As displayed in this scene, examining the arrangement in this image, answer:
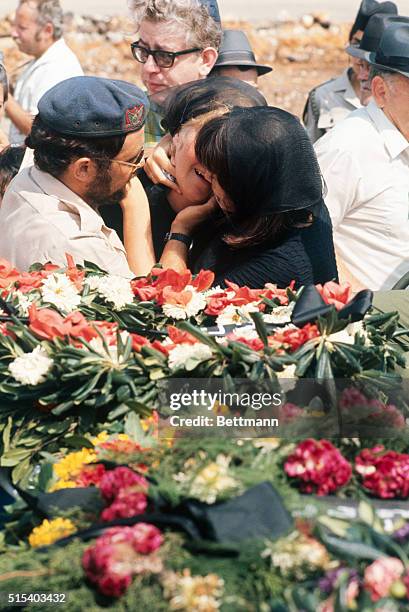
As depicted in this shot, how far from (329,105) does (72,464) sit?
4.38 m

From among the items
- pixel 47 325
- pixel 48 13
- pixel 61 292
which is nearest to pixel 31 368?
pixel 47 325

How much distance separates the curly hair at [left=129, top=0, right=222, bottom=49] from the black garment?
134cm

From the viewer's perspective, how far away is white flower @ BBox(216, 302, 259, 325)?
2.17 m

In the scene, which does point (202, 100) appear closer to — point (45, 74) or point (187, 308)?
point (187, 308)

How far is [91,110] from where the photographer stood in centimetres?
265

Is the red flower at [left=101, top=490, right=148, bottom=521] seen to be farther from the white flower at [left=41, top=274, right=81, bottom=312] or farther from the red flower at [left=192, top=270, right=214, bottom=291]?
the red flower at [left=192, top=270, right=214, bottom=291]

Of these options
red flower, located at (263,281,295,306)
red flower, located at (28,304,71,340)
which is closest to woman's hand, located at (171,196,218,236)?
red flower, located at (263,281,295,306)

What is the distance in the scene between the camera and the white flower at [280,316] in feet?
6.95

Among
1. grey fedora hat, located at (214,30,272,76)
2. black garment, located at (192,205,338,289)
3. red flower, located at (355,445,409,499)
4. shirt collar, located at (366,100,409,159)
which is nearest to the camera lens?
red flower, located at (355,445,409,499)

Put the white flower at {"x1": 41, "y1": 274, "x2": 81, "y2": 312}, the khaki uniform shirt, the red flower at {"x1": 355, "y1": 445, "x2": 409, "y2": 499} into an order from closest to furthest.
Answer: the red flower at {"x1": 355, "y1": 445, "x2": 409, "y2": 499} → the white flower at {"x1": 41, "y1": 274, "x2": 81, "y2": 312} → the khaki uniform shirt

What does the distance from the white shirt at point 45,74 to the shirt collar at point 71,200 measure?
272 cm

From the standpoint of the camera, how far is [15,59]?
490 inches

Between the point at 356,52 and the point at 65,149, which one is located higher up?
the point at 65,149

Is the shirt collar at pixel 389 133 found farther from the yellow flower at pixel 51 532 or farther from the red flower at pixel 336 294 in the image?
the yellow flower at pixel 51 532
